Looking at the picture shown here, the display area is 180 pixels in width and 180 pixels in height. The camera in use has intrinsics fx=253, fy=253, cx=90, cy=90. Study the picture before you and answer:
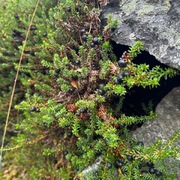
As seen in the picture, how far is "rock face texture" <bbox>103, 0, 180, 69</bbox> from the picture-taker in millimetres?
2594

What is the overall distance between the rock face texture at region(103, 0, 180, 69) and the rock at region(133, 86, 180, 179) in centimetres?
76

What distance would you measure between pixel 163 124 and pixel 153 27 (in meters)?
1.13

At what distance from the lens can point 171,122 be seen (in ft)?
9.80

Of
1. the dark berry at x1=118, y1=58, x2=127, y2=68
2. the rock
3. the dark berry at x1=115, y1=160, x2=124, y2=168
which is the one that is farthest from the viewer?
the rock

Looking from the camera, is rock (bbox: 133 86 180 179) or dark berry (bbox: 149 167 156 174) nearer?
dark berry (bbox: 149 167 156 174)

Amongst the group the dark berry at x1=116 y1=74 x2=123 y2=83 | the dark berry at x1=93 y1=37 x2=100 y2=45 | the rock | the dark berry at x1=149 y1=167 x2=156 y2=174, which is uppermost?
the dark berry at x1=93 y1=37 x2=100 y2=45

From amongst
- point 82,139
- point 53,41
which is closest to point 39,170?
point 82,139

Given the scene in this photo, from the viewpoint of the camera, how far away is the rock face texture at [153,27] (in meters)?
2.59

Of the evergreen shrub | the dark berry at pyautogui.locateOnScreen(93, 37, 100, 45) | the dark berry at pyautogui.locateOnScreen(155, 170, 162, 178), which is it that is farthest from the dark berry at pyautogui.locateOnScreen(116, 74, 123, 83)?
the dark berry at pyautogui.locateOnScreen(155, 170, 162, 178)

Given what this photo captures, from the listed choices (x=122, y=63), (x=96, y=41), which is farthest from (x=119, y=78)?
(x=96, y=41)

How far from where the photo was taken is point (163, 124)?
300cm

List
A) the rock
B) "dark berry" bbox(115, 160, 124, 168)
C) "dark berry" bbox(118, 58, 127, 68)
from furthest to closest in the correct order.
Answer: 1. the rock
2. "dark berry" bbox(115, 160, 124, 168)
3. "dark berry" bbox(118, 58, 127, 68)

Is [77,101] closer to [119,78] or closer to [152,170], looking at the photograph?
[119,78]

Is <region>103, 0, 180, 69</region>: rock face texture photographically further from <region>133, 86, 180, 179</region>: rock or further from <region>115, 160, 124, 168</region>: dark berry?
<region>115, 160, 124, 168</region>: dark berry
